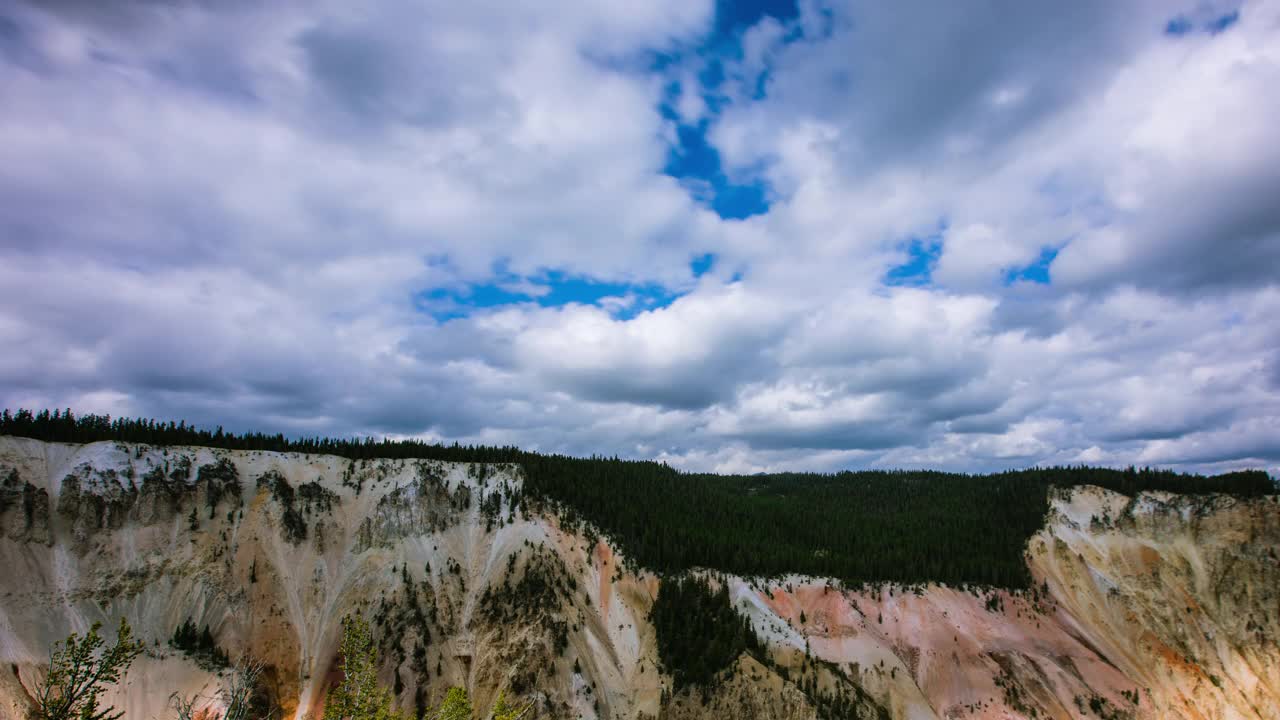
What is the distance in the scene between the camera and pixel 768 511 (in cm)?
8881

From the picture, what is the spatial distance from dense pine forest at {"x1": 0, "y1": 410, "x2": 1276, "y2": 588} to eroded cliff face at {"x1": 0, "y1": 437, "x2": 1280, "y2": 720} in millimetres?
2503

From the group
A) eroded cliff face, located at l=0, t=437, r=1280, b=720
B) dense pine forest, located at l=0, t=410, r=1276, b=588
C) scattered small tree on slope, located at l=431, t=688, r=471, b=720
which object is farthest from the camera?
dense pine forest, located at l=0, t=410, r=1276, b=588

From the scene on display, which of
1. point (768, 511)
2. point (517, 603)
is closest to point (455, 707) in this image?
point (517, 603)

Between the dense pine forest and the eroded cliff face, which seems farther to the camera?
the dense pine forest

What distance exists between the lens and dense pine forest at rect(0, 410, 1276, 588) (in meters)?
61.2

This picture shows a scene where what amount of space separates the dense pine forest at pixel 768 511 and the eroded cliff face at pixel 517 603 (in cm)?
250

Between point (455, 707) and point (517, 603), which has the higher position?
point (455, 707)

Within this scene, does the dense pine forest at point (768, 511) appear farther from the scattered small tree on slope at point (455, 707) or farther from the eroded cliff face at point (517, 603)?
the scattered small tree on slope at point (455, 707)

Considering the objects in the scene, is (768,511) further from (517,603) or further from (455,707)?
(455,707)

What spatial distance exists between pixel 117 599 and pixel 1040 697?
80167 millimetres

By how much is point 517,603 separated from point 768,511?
147 ft

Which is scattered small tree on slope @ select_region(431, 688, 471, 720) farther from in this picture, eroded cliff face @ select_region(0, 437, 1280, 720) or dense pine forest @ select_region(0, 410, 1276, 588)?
dense pine forest @ select_region(0, 410, 1276, 588)

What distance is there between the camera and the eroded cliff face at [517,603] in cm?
4572

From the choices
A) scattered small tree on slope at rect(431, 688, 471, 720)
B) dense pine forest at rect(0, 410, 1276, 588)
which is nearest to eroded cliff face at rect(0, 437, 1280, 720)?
dense pine forest at rect(0, 410, 1276, 588)
